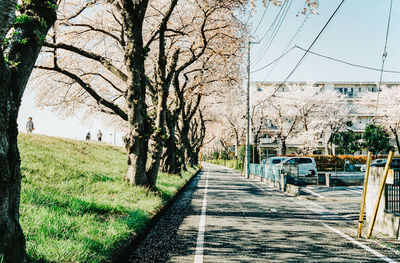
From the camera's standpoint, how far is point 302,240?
6035mm

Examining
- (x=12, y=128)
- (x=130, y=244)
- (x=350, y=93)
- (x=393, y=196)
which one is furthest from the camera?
(x=350, y=93)

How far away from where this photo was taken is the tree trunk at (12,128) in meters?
2.98

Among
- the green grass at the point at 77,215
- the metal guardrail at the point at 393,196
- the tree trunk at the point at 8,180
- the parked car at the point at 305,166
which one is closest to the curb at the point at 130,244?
the green grass at the point at 77,215

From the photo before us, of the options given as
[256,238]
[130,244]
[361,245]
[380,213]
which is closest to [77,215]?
[130,244]

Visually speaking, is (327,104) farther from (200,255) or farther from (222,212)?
(200,255)

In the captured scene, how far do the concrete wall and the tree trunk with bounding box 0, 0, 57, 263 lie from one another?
700cm

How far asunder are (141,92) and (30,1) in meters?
6.17

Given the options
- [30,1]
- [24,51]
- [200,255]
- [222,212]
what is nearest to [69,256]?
[200,255]

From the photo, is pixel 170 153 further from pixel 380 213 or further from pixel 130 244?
pixel 130 244

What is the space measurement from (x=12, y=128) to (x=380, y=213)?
766cm

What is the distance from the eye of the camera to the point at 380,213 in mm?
7215

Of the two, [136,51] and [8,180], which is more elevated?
[136,51]

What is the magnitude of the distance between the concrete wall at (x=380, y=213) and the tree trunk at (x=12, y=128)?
7.00 meters

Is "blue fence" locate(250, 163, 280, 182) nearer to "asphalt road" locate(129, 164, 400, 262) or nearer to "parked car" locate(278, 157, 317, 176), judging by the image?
"parked car" locate(278, 157, 317, 176)
